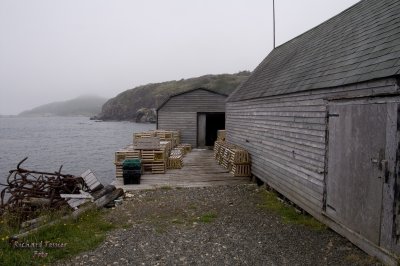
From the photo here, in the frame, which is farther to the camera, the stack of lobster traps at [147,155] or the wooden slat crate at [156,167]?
the wooden slat crate at [156,167]

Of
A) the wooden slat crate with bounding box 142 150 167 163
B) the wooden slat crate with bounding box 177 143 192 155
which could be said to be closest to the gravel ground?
the wooden slat crate with bounding box 142 150 167 163

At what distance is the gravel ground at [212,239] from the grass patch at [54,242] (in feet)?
1.09

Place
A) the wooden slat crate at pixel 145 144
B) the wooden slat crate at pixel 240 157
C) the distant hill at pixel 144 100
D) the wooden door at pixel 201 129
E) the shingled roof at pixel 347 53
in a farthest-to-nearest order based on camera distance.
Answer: the distant hill at pixel 144 100, the wooden door at pixel 201 129, the wooden slat crate at pixel 145 144, the wooden slat crate at pixel 240 157, the shingled roof at pixel 347 53

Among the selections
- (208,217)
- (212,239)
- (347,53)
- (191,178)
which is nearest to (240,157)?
(191,178)

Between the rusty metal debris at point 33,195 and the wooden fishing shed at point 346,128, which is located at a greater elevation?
the wooden fishing shed at point 346,128

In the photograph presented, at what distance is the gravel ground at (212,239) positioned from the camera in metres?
6.62

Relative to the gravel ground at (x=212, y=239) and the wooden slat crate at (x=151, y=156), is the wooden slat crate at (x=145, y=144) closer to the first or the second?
the wooden slat crate at (x=151, y=156)

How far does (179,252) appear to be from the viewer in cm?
705

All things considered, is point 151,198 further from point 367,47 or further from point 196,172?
point 367,47

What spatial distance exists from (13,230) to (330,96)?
325 inches

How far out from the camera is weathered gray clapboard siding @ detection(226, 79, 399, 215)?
8.16 meters

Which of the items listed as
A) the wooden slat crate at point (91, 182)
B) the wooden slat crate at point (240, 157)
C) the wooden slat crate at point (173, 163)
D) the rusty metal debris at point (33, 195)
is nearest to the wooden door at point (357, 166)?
the wooden slat crate at point (240, 157)

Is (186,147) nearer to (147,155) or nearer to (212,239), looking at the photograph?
(147,155)

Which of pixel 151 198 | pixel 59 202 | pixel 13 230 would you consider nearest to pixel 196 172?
pixel 151 198
